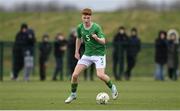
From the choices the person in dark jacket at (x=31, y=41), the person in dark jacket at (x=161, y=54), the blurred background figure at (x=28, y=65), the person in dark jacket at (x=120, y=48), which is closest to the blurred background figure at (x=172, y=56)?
the person in dark jacket at (x=161, y=54)

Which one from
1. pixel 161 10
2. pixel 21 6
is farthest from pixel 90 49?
pixel 21 6

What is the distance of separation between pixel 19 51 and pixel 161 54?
20.5 ft

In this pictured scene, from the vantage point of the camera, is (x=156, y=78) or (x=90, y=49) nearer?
(x=90, y=49)

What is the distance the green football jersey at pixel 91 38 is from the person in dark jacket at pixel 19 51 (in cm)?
1464

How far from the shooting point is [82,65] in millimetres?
19766

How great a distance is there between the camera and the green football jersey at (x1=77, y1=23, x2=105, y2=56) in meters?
19.5

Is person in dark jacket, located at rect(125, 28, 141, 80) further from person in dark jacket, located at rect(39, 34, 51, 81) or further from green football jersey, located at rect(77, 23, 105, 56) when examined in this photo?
green football jersey, located at rect(77, 23, 105, 56)

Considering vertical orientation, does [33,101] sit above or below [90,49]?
below

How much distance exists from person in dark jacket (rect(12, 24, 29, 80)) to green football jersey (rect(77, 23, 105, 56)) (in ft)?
48.0

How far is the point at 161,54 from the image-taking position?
35406 millimetres

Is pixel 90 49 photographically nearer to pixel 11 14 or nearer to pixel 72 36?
pixel 72 36

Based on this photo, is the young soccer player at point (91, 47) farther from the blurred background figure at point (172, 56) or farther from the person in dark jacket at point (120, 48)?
the blurred background figure at point (172, 56)

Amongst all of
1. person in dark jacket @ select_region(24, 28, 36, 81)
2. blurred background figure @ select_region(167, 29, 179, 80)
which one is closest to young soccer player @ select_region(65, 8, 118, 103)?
person in dark jacket @ select_region(24, 28, 36, 81)

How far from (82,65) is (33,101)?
Result: 1.64m
